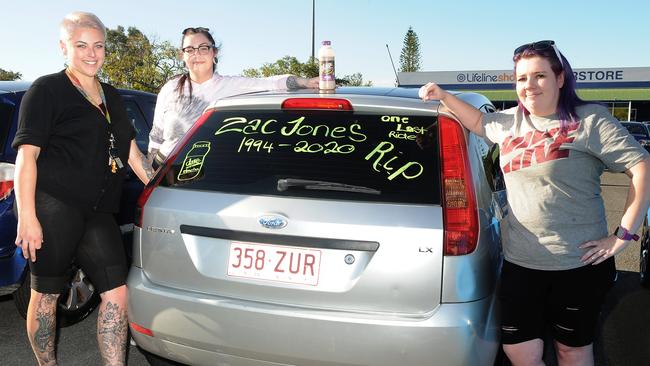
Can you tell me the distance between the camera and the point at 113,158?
9.45 ft

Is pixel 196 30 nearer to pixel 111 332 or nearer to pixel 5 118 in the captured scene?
pixel 5 118

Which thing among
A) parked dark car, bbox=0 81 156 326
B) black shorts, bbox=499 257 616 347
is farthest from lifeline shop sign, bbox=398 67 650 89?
black shorts, bbox=499 257 616 347

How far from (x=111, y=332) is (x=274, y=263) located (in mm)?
1156

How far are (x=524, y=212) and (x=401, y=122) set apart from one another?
0.64m

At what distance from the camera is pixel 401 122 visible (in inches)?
94.1

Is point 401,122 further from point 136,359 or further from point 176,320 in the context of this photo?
Answer: point 136,359

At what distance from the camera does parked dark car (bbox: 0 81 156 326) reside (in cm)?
334

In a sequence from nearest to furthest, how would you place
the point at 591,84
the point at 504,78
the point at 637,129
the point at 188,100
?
the point at 188,100 < the point at 637,129 < the point at 591,84 < the point at 504,78

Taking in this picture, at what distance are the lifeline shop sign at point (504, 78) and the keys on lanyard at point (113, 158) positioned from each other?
41265 mm

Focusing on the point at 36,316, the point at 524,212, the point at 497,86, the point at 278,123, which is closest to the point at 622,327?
the point at 524,212

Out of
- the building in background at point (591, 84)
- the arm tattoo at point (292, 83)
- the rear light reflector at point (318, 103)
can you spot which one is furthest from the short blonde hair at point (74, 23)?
the building in background at point (591, 84)

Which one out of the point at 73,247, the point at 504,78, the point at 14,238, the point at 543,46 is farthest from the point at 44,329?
the point at 504,78

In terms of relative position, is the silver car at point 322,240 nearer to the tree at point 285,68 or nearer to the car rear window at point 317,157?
the car rear window at point 317,157

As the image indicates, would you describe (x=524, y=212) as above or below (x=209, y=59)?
below
